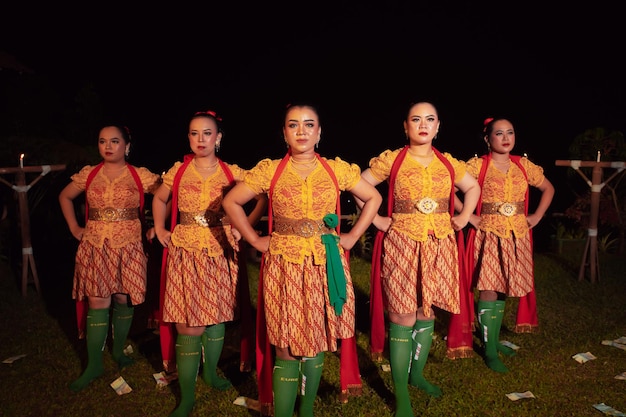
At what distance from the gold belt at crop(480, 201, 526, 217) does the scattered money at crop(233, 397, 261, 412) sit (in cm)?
214

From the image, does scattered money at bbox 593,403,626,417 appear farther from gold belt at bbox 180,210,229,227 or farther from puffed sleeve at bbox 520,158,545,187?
gold belt at bbox 180,210,229,227

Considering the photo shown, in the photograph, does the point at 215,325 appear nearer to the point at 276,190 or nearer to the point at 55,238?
the point at 276,190

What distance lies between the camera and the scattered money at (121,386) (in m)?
3.52

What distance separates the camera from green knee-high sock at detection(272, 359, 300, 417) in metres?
2.67

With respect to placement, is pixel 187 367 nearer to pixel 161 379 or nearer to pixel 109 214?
pixel 161 379

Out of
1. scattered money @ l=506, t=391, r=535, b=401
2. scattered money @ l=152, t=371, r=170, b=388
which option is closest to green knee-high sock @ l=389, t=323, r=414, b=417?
scattered money @ l=506, t=391, r=535, b=401

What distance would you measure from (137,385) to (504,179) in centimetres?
300

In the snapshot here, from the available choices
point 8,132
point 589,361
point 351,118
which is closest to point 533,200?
point 351,118

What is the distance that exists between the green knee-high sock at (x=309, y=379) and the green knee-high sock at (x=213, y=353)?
2.71 ft

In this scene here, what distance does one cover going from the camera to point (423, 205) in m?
3.14

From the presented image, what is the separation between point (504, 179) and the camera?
12.6ft

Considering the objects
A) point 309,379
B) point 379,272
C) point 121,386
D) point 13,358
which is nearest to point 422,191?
point 379,272

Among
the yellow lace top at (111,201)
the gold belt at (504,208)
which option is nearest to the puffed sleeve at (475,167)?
the gold belt at (504,208)

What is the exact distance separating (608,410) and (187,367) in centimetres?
260
